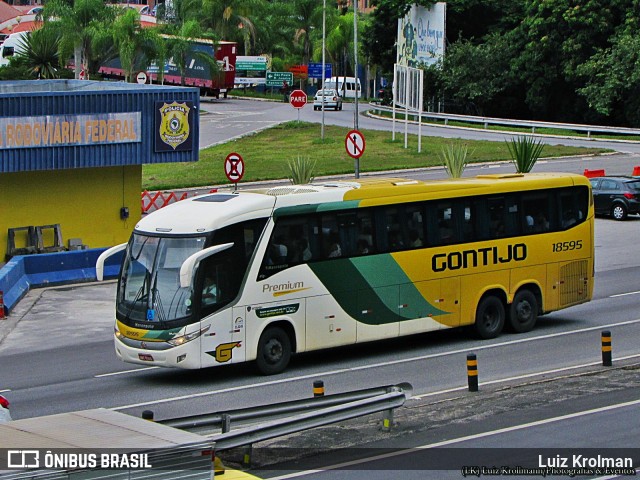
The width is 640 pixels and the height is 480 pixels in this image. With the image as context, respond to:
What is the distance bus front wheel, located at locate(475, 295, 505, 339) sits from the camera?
2311cm

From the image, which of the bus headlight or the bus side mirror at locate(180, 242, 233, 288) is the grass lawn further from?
the bus headlight

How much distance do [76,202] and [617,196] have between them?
764 inches

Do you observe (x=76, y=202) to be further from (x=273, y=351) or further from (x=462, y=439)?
(x=462, y=439)

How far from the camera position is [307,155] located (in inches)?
2344

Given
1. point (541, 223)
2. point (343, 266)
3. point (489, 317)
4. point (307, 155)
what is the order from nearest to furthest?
point (343, 266)
point (489, 317)
point (541, 223)
point (307, 155)

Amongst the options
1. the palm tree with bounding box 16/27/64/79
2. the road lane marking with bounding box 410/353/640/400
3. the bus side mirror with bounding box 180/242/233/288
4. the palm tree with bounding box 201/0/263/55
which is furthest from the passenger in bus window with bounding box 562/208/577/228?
the palm tree with bounding box 201/0/263/55

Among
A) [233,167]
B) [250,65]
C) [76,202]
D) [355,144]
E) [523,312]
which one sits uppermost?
[250,65]

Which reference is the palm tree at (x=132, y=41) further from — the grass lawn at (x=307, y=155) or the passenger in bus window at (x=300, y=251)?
the passenger in bus window at (x=300, y=251)

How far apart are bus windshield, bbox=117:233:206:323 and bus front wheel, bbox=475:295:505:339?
648 cm

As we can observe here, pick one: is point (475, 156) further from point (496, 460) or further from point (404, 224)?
point (496, 460)

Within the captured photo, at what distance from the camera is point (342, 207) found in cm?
2111

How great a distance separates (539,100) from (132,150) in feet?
165

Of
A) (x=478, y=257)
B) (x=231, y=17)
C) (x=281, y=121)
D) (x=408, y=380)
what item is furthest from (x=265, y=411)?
(x=231, y=17)

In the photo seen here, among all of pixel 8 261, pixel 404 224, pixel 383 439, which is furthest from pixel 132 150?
pixel 383 439
